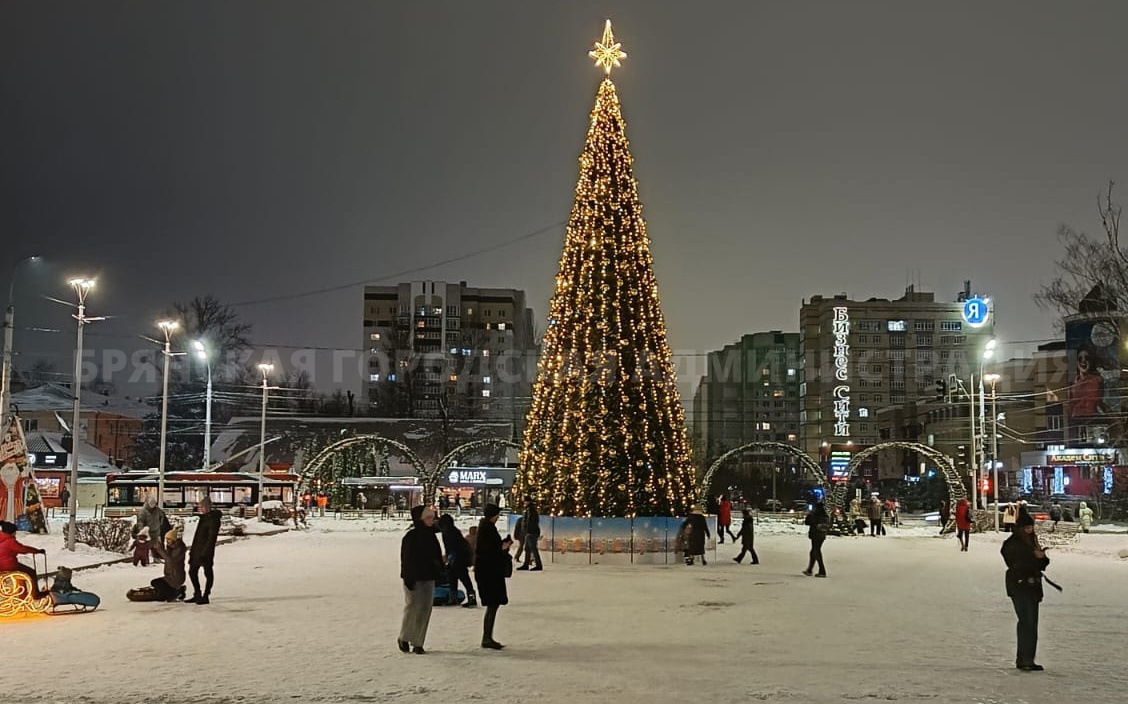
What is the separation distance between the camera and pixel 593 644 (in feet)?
40.3

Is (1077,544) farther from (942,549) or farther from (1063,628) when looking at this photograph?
(1063,628)

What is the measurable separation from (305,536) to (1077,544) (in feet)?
89.7

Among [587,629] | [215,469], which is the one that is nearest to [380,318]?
[215,469]

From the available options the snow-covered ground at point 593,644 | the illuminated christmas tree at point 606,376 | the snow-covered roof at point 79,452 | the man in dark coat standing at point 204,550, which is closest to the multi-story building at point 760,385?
the snow-covered roof at point 79,452

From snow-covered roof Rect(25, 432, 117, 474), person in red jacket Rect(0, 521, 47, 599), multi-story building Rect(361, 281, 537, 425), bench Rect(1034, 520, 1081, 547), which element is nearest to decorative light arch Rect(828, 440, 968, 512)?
bench Rect(1034, 520, 1081, 547)

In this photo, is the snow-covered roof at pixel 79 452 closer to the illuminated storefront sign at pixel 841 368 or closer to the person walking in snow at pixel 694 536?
the person walking in snow at pixel 694 536

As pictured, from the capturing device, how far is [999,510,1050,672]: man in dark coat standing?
1084 cm

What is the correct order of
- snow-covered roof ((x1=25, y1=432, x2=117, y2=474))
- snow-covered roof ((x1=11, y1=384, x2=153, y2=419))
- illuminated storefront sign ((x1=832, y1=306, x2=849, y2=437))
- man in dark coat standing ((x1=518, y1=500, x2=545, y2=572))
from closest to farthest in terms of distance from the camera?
man in dark coat standing ((x1=518, y1=500, x2=545, y2=572)) → snow-covered roof ((x1=25, y1=432, x2=117, y2=474)) → snow-covered roof ((x1=11, y1=384, x2=153, y2=419)) → illuminated storefront sign ((x1=832, y1=306, x2=849, y2=437))

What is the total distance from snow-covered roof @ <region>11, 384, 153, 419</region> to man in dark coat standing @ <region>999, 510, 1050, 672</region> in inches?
2895

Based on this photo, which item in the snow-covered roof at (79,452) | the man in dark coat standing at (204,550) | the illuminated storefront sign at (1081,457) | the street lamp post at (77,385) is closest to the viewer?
the man in dark coat standing at (204,550)

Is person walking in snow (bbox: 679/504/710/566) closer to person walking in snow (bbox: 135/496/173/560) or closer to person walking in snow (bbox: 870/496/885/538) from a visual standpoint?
person walking in snow (bbox: 135/496/173/560)

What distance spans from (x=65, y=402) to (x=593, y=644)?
3185 inches

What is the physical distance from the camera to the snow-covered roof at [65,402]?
8000cm

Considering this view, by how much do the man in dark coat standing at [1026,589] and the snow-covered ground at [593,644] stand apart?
23cm
